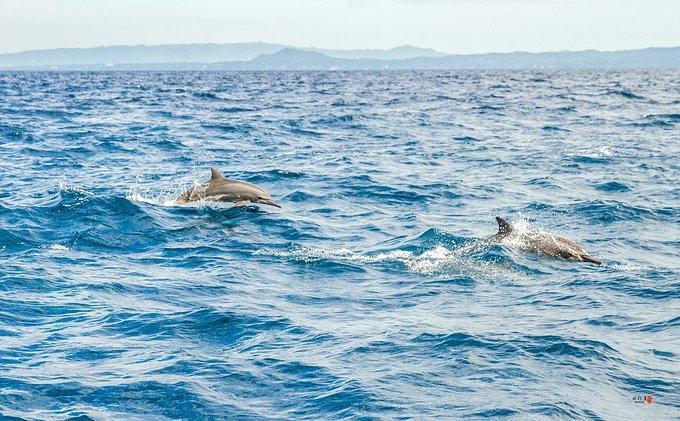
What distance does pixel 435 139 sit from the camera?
41.5 meters

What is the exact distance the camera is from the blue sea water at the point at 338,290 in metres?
10.7

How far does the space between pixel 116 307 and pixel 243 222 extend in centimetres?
711

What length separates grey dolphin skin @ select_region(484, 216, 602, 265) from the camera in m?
17.2

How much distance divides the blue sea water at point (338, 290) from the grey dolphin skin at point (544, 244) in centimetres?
37

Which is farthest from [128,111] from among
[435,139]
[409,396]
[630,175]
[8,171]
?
[409,396]

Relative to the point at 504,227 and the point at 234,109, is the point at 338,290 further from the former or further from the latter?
the point at 234,109

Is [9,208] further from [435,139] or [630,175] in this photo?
[435,139]

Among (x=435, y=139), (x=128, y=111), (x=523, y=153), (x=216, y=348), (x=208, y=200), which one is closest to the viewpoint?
(x=216, y=348)

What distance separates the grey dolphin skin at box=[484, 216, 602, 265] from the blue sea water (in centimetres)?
37

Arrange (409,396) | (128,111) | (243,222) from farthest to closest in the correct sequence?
(128,111)
(243,222)
(409,396)

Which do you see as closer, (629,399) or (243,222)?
(629,399)

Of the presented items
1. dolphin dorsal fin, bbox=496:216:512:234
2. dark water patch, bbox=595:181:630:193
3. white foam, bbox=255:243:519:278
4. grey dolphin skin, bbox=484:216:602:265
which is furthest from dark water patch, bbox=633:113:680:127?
white foam, bbox=255:243:519:278

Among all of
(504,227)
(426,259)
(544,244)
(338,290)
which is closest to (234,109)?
(504,227)

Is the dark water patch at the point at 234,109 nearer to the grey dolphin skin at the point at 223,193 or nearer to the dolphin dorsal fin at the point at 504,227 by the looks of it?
the grey dolphin skin at the point at 223,193
